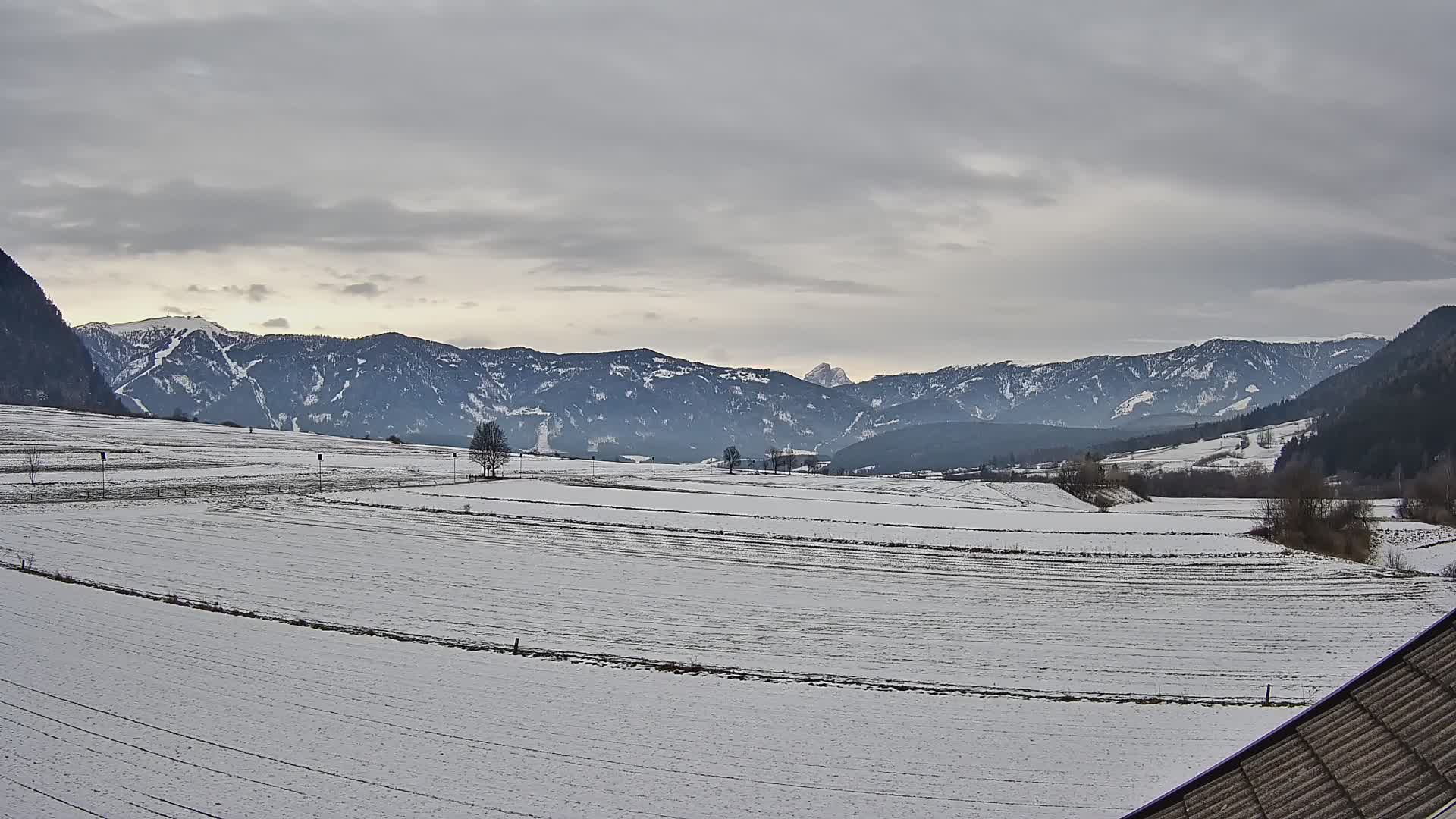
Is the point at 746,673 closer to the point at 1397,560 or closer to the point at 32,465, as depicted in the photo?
the point at 1397,560

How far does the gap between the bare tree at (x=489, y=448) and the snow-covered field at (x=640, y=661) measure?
47.4 meters

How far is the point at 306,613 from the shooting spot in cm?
3600

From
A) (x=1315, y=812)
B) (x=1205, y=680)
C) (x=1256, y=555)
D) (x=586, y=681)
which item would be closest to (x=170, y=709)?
(x=586, y=681)

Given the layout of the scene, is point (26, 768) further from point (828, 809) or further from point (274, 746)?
point (828, 809)

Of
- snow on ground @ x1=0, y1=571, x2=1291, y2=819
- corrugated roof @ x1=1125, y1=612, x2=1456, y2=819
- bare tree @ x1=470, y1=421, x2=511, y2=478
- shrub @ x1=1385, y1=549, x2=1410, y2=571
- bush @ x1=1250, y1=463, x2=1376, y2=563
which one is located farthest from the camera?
bare tree @ x1=470, y1=421, x2=511, y2=478

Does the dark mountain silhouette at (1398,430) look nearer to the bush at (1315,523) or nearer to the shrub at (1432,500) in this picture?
the shrub at (1432,500)

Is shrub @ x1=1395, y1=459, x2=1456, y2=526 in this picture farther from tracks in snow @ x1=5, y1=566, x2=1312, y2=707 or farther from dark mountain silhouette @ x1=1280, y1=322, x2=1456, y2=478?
tracks in snow @ x1=5, y1=566, x2=1312, y2=707

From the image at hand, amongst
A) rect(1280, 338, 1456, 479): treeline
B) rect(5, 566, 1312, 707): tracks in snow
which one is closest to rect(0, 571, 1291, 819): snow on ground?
rect(5, 566, 1312, 707): tracks in snow

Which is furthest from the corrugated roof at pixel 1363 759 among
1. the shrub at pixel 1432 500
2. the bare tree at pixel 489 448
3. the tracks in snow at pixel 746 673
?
the bare tree at pixel 489 448

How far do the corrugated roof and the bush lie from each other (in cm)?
6330

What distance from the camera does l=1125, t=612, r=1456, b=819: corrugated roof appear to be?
308 inches

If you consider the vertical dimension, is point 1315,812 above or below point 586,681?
above

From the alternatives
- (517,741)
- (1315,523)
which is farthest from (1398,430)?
(517,741)

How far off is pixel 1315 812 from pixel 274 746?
64.5ft
